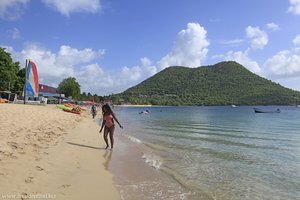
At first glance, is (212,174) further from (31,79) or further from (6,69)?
(6,69)

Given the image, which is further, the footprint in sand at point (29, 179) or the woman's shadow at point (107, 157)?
the woman's shadow at point (107, 157)

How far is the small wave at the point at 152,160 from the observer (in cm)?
1126

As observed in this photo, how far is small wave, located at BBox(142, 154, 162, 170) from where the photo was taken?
11.3 metres

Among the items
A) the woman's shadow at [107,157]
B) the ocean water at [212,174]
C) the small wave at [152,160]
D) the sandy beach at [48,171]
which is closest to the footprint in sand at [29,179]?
the sandy beach at [48,171]

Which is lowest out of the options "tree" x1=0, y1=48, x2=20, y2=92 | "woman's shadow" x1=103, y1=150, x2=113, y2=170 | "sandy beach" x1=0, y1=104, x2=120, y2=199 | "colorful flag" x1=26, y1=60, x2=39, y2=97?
"woman's shadow" x1=103, y1=150, x2=113, y2=170

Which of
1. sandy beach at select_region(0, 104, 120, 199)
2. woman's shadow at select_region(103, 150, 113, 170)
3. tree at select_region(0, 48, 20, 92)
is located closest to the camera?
sandy beach at select_region(0, 104, 120, 199)

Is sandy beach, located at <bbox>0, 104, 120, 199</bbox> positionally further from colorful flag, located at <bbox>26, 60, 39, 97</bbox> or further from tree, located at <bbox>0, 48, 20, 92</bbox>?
tree, located at <bbox>0, 48, 20, 92</bbox>

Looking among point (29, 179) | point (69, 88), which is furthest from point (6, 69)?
point (69, 88)

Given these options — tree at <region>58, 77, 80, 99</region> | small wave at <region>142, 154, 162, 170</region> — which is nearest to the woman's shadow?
small wave at <region>142, 154, 162, 170</region>

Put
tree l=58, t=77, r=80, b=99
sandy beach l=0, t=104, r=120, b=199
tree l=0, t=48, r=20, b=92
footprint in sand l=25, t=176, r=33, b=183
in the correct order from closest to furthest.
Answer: sandy beach l=0, t=104, r=120, b=199 < footprint in sand l=25, t=176, r=33, b=183 < tree l=0, t=48, r=20, b=92 < tree l=58, t=77, r=80, b=99

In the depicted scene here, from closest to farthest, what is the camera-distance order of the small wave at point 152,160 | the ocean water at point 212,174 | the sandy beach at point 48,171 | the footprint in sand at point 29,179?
the sandy beach at point 48,171 → the footprint in sand at point 29,179 → the ocean water at point 212,174 → the small wave at point 152,160

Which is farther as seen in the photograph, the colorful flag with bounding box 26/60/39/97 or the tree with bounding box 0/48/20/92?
the tree with bounding box 0/48/20/92

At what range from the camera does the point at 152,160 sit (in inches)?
484

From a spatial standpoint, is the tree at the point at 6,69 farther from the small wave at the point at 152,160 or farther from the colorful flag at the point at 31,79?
the small wave at the point at 152,160
